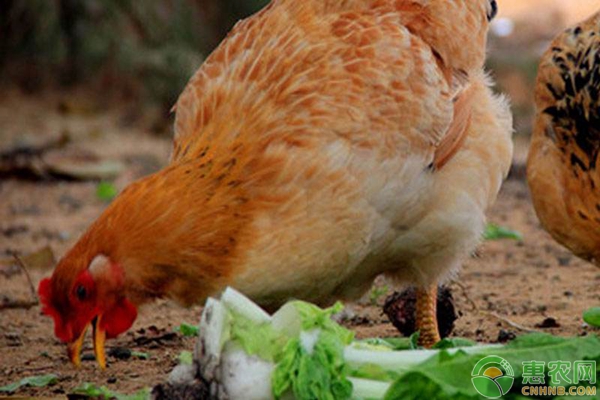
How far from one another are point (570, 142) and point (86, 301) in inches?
74.0

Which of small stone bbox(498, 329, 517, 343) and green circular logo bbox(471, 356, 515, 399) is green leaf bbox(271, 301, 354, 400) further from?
small stone bbox(498, 329, 517, 343)

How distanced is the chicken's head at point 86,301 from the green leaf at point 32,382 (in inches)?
9.8

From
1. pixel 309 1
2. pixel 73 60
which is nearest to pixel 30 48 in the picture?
pixel 73 60

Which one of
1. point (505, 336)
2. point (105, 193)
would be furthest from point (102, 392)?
point (105, 193)

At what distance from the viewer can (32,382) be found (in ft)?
13.7

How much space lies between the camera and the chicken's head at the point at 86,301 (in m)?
3.88

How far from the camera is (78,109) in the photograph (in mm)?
10859

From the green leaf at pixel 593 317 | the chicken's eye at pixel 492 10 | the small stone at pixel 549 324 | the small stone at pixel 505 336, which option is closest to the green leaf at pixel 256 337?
the green leaf at pixel 593 317

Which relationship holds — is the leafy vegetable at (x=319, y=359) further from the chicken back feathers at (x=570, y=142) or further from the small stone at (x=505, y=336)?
the small stone at (x=505, y=336)

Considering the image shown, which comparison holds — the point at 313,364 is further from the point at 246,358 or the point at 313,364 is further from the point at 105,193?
the point at 105,193

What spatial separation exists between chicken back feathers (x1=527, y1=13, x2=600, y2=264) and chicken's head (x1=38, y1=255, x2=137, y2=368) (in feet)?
5.33

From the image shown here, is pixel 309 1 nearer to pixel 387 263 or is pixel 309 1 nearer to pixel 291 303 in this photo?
pixel 387 263

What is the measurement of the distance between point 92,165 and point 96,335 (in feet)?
18.6

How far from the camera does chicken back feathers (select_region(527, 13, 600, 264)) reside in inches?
163
